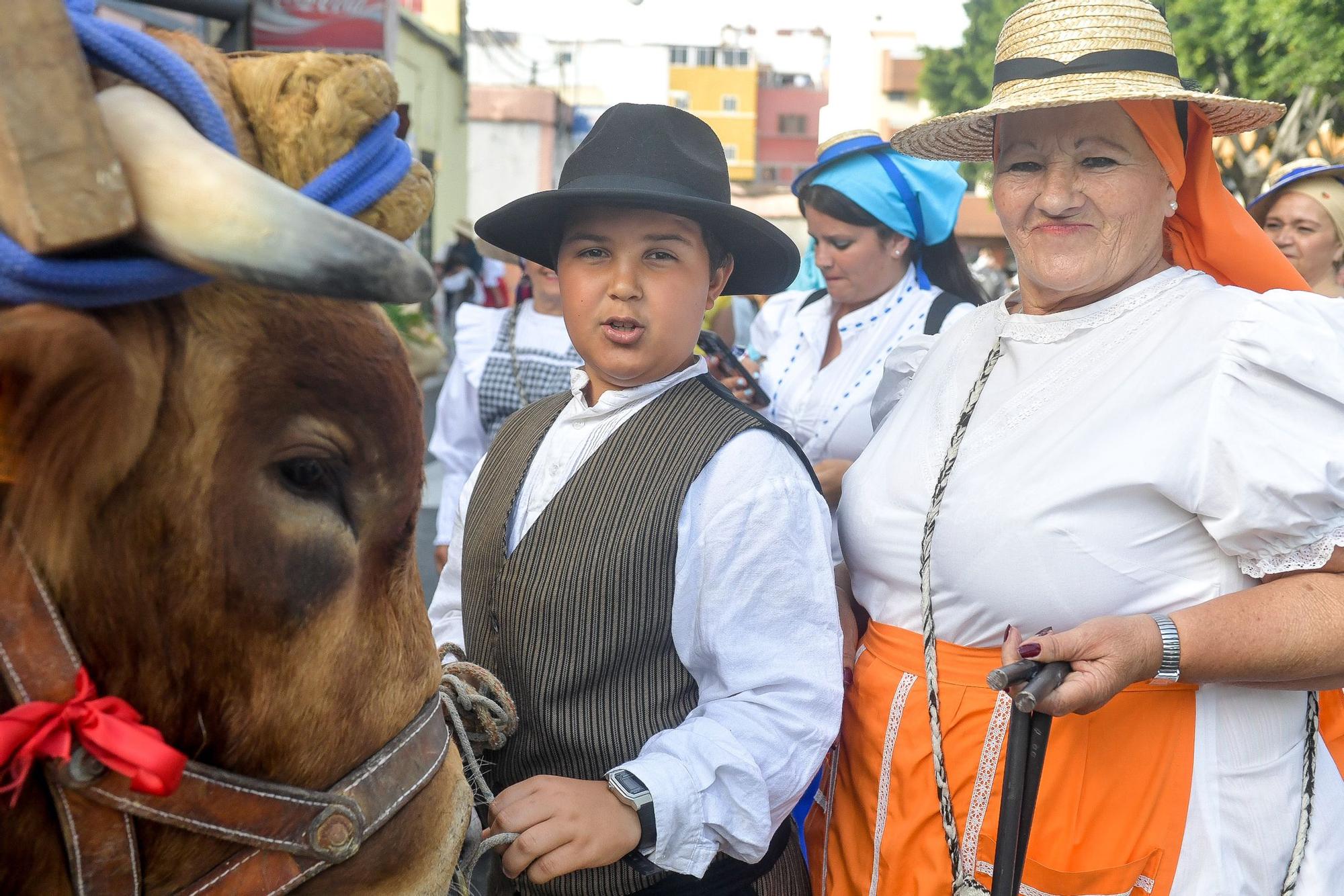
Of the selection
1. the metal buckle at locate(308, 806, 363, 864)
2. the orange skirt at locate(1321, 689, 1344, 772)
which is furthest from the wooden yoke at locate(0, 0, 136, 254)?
the orange skirt at locate(1321, 689, 1344, 772)

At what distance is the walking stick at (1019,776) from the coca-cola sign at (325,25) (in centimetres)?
315

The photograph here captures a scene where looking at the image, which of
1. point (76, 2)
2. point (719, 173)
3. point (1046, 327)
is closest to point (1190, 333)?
point (1046, 327)

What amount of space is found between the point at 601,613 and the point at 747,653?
0.24 meters

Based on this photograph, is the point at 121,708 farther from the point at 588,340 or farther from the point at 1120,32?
the point at 1120,32

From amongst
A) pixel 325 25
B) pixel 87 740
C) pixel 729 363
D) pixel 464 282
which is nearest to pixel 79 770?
pixel 87 740

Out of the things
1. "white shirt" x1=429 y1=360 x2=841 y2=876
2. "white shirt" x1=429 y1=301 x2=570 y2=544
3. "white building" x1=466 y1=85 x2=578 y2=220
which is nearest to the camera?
"white shirt" x1=429 y1=360 x2=841 y2=876

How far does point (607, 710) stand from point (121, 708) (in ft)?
2.86

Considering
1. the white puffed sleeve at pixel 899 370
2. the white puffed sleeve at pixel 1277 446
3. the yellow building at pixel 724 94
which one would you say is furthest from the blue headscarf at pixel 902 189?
the yellow building at pixel 724 94

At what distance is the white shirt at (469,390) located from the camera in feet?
15.0

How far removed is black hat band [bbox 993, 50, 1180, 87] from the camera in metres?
2.09

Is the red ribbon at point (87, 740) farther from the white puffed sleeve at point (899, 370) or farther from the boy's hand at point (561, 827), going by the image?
the white puffed sleeve at point (899, 370)

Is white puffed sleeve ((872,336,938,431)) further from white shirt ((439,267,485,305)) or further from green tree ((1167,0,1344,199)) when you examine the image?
white shirt ((439,267,485,305))

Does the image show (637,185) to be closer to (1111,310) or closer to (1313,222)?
(1111,310)

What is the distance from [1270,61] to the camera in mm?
18266
